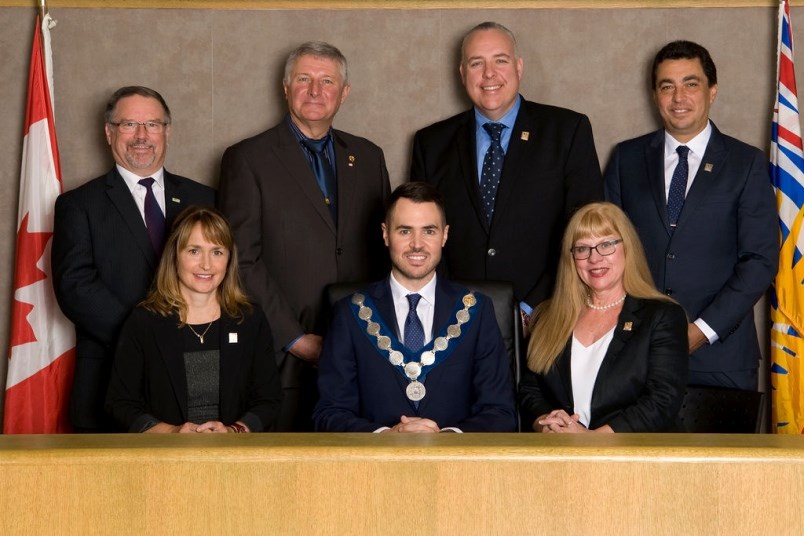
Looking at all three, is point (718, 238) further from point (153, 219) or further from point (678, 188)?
point (153, 219)

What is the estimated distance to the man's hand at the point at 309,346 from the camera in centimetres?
370

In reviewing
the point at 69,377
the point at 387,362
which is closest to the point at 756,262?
the point at 387,362

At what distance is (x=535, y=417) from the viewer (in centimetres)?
310

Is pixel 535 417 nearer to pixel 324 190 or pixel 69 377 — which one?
pixel 324 190

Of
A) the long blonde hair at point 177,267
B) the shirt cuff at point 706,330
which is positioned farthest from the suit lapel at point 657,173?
the long blonde hair at point 177,267

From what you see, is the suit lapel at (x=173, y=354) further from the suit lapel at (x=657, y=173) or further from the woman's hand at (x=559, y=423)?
the suit lapel at (x=657, y=173)

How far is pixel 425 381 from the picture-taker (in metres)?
3.06

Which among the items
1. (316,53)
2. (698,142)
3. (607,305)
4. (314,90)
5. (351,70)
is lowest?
(607,305)

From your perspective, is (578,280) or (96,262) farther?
(96,262)

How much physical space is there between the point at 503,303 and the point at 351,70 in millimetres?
1952

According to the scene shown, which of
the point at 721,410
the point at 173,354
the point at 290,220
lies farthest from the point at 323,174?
the point at 721,410

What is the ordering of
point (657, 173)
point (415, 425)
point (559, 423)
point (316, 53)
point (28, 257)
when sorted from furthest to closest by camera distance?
point (28, 257) < point (657, 173) < point (316, 53) < point (559, 423) < point (415, 425)

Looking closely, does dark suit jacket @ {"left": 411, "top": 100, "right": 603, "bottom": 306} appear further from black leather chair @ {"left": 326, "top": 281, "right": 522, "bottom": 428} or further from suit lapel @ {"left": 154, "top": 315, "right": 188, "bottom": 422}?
suit lapel @ {"left": 154, "top": 315, "right": 188, "bottom": 422}

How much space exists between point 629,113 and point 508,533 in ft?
11.8
